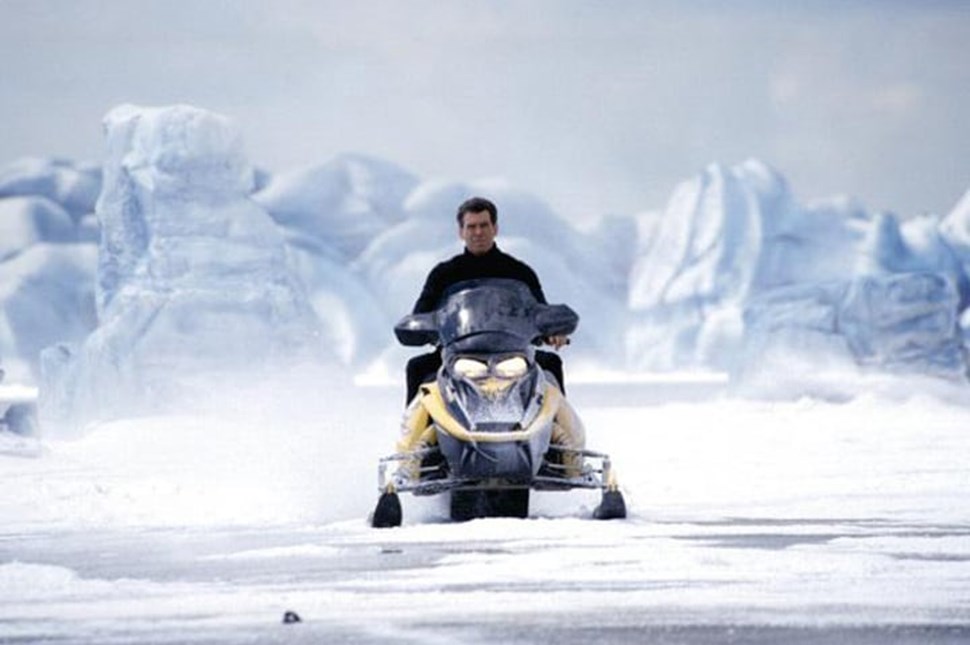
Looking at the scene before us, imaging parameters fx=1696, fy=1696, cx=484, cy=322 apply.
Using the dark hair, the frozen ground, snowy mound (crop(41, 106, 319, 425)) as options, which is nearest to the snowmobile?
the frozen ground

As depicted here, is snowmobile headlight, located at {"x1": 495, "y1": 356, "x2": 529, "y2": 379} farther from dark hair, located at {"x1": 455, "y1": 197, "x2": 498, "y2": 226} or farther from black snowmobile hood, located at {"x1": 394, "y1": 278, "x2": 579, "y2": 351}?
dark hair, located at {"x1": 455, "y1": 197, "x2": 498, "y2": 226}

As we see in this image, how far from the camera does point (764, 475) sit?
38.8ft

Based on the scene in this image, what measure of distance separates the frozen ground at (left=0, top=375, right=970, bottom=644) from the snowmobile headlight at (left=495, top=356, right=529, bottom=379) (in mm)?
684

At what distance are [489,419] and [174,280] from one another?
25.3 meters

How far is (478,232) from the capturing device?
8055 millimetres

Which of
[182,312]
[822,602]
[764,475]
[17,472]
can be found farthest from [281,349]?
[822,602]

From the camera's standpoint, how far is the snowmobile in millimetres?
7320

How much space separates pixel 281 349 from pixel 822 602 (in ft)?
90.6

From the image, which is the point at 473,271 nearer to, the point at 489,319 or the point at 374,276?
the point at 489,319

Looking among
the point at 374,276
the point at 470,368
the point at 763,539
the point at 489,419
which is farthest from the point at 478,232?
the point at 374,276

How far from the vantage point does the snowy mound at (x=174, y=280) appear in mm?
30656

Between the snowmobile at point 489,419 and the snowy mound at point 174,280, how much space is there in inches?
903

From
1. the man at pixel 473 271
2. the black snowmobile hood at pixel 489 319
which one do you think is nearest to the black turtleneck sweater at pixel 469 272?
the man at pixel 473 271

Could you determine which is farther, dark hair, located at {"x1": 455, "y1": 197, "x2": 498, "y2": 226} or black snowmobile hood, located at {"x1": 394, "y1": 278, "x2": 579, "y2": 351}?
dark hair, located at {"x1": 455, "y1": 197, "x2": 498, "y2": 226}
